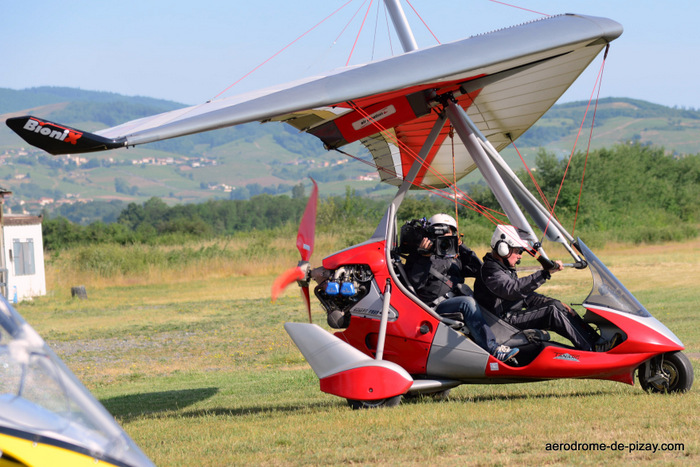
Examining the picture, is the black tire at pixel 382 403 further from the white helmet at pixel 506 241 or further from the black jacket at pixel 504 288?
the white helmet at pixel 506 241

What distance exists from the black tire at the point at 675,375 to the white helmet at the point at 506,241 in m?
1.77

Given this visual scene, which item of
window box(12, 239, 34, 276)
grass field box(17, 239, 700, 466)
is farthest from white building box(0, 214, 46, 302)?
grass field box(17, 239, 700, 466)

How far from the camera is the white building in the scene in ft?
94.9

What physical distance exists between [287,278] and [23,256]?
2382cm

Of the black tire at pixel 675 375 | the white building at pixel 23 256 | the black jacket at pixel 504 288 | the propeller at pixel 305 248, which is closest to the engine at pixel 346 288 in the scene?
the propeller at pixel 305 248

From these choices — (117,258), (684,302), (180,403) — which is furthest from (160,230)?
(180,403)

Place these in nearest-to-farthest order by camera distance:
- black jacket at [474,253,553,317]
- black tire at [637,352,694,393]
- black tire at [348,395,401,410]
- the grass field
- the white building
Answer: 1. the grass field
2. black tire at [637,352,694,393]
3. black jacket at [474,253,553,317]
4. black tire at [348,395,401,410]
5. the white building

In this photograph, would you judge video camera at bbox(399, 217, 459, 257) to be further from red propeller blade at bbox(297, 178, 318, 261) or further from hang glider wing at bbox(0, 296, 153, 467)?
hang glider wing at bbox(0, 296, 153, 467)

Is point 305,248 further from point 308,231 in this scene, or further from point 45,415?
point 45,415

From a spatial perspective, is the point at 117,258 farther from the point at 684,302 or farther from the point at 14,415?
the point at 14,415

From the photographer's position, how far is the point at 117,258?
37.9m

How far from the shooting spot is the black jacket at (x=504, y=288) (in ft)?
26.3

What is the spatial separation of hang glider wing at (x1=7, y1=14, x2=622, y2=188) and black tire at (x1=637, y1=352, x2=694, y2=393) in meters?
3.30

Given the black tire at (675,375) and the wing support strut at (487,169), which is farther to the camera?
the wing support strut at (487,169)
